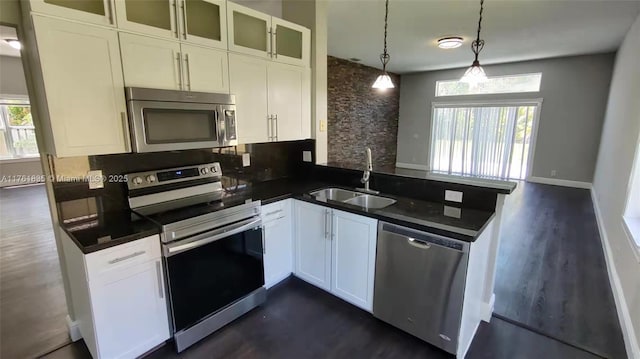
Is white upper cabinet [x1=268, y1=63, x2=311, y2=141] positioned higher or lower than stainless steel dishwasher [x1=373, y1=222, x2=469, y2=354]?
higher

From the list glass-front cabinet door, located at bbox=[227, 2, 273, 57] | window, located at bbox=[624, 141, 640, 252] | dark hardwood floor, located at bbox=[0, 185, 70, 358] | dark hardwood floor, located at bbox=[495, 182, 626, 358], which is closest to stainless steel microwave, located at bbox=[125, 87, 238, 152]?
glass-front cabinet door, located at bbox=[227, 2, 273, 57]

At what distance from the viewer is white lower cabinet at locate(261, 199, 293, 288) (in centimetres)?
250

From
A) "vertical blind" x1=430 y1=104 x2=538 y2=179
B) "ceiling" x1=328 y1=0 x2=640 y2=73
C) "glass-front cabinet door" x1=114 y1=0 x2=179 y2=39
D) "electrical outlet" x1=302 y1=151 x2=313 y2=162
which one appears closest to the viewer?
"glass-front cabinet door" x1=114 y1=0 x2=179 y2=39

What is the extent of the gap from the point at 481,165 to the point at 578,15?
458 centimetres

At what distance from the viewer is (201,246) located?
1.98 meters

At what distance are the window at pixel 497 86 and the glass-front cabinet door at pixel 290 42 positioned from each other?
18.1 ft

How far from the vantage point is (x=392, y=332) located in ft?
7.10

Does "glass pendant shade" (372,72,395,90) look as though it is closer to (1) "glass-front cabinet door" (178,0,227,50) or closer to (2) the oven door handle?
(1) "glass-front cabinet door" (178,0,227,50)

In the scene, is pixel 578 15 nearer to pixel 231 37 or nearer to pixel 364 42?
pixel 364 42

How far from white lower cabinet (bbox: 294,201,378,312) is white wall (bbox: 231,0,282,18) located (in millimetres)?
2239

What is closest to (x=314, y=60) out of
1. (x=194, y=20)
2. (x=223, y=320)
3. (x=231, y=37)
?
(x=231, y=37)

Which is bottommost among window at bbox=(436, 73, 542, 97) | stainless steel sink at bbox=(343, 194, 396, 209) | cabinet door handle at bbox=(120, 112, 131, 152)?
stainless steel sink at bbox=(343, 194, 396, 209)

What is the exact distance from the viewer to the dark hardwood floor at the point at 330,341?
6.47 feet

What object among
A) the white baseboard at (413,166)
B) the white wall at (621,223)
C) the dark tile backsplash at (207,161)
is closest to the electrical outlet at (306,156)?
the dark tile backsplash at (207,161)
